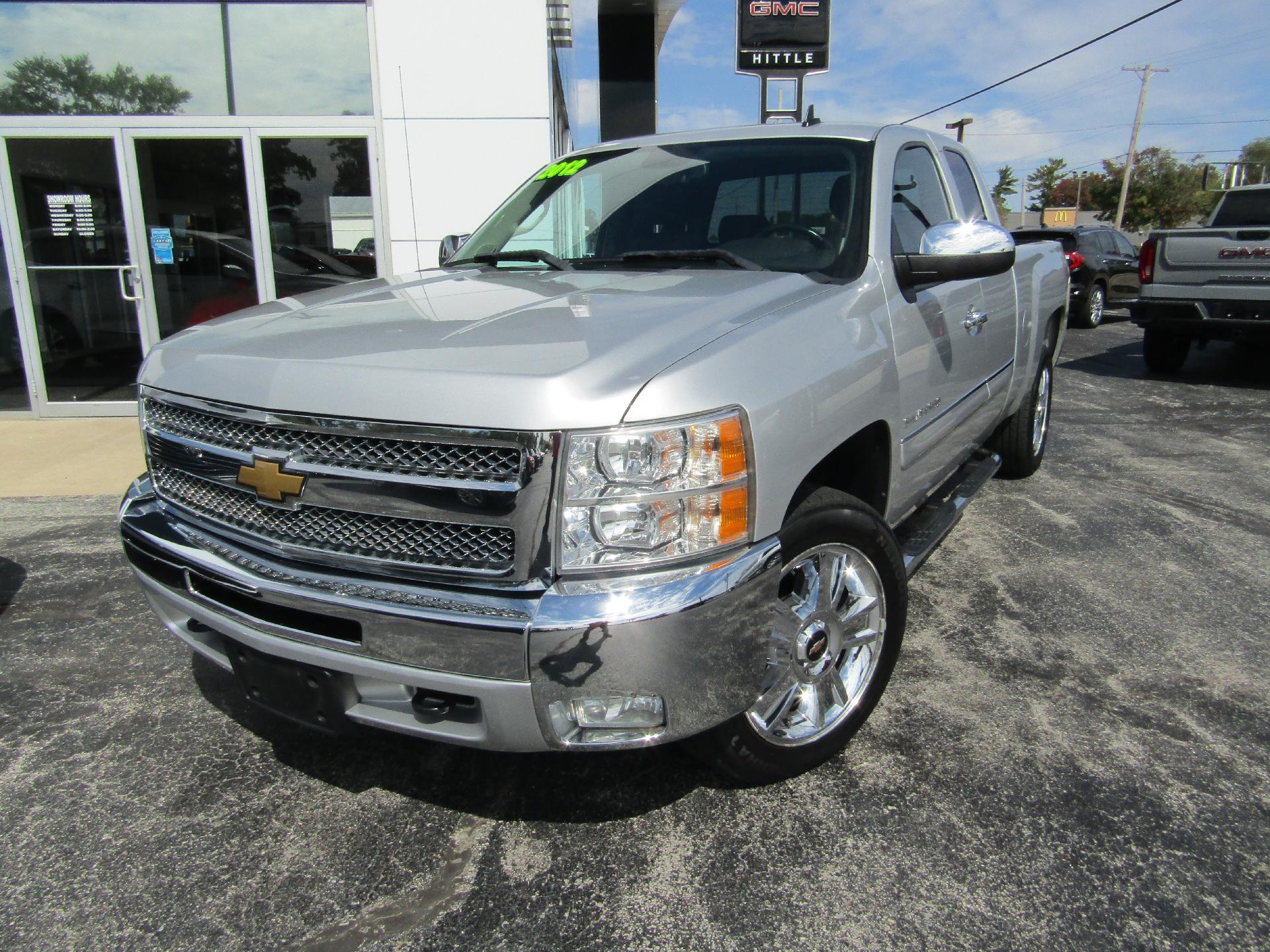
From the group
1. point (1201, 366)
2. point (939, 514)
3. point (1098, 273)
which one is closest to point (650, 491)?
point (939, 514)

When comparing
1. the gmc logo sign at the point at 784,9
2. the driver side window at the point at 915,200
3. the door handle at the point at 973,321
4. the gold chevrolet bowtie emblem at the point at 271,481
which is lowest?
the gold chevrolet bowtie emblem at the point at 271,481

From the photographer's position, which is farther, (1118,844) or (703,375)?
(1118,844)

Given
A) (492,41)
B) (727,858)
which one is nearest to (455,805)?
(727,858)

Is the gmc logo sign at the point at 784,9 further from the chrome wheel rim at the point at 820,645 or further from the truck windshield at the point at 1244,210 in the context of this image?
the chrome wheel rim at the point at 820,645

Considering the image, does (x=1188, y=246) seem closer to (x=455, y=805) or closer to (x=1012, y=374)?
(x=1012, y=374)

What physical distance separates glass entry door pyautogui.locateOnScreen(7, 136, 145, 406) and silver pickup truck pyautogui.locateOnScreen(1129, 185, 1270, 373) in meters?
10.0

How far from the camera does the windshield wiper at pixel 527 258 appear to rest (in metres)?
3.20

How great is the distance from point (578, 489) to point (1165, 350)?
34.6ft

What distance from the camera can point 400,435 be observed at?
1.93 meters

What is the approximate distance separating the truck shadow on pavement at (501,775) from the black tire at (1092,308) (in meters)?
14.7

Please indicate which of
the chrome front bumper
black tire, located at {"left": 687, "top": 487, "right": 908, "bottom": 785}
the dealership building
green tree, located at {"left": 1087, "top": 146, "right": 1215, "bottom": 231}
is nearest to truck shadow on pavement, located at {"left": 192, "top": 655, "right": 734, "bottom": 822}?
black tire, located at {"left": 687, "top": 487, "right": 908, "bottom": 785}

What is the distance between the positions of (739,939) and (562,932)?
400 mm

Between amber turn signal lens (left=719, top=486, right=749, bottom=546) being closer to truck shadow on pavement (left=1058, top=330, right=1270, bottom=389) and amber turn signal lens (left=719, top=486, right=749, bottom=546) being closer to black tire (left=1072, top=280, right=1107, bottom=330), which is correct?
truck shadow on pavement (left=1058, top=330, right=1270, bottom=389)

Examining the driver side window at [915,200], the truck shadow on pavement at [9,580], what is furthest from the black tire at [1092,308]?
the truck shadow on pavement at [9,580]
